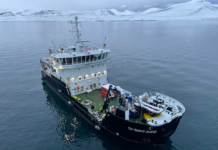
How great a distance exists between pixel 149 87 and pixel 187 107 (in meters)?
9.13

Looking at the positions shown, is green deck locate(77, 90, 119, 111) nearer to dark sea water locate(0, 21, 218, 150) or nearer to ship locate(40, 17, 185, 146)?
ship locate(40, 17, 185, 146)

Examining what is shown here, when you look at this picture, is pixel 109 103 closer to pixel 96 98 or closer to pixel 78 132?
pixel 96 98

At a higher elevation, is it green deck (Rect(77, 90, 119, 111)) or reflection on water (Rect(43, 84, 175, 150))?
green deck (Rect(77, 90, 119, 111))

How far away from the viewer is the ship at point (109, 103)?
16.2m

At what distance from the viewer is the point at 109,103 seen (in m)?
21.4

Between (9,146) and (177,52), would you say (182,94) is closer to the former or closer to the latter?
(9,146)

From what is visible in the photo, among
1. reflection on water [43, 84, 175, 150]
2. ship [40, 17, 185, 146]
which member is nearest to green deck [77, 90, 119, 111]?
ship [40, 17, 185, 146]

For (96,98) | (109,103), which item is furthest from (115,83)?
(109,103)

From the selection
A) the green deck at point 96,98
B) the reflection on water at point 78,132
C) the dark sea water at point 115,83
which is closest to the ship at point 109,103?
the green deck at point 96,98

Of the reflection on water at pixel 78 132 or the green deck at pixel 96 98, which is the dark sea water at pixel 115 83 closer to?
the reflection on water at pixel 78 132

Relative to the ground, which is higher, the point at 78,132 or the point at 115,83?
the point at 115,83

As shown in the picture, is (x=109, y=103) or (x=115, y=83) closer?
(x=109, y=103)

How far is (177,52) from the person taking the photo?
59625mm

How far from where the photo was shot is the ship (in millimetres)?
16172
